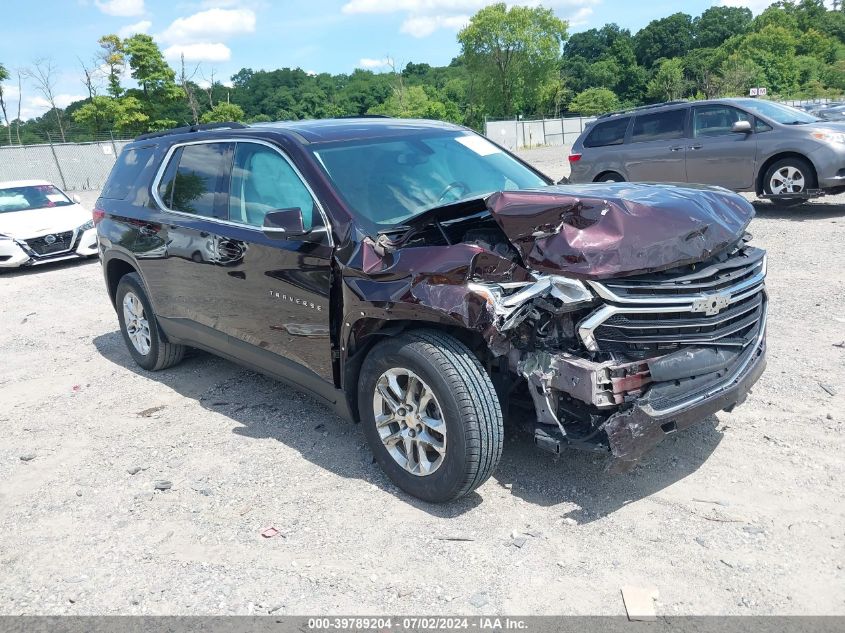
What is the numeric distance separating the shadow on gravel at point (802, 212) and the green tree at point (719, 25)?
389 ft

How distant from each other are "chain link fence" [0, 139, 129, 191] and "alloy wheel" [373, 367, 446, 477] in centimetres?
2969

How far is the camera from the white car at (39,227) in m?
11.6

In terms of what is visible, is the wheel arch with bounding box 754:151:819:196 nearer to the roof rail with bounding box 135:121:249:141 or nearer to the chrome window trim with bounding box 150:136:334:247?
the roof rail with bounding box 135:121:249:141

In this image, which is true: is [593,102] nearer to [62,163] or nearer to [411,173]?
[62,163]

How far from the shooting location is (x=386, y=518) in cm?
350

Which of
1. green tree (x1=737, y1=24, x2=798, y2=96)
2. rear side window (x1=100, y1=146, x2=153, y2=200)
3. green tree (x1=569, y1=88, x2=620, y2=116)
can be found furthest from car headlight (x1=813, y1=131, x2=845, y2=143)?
green tree (x1=569, y1=88, x2=620, y2=116)

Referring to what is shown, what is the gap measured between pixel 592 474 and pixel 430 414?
1.00m

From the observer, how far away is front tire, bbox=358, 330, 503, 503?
10.5 ft

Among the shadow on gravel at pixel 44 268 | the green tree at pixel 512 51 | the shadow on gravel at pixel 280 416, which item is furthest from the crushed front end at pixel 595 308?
the green tree at pixel 512 51

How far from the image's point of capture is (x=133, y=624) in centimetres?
287

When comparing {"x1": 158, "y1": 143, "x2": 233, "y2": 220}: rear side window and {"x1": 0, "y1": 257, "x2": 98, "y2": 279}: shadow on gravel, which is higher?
{"x1": 158, "y1": 143, "x2": 233, "y2": 220}: rear side window

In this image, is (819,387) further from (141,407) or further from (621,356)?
(141,407)

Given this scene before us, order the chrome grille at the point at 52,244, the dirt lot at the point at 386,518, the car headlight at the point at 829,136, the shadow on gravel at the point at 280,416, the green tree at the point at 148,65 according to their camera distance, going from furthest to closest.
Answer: the green tree at the point at 148,65
the chrome grille at the point at 52,244
the car headlight at the point at 829,136
the shadow on gravel at the point at 280,416
the dirt lot at the point at 386,518

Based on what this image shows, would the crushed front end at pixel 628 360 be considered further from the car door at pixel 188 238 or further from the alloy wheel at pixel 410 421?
the car door at pixel 188 238
